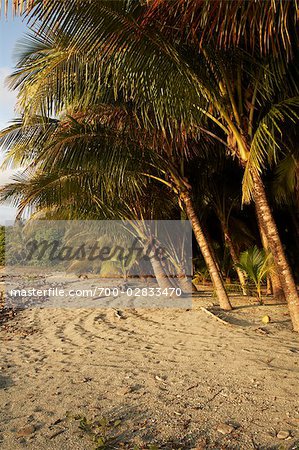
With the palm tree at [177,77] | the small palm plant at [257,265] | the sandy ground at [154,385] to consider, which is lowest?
the sandy ground at [154,385]

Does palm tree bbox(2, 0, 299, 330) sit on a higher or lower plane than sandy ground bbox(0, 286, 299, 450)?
higher

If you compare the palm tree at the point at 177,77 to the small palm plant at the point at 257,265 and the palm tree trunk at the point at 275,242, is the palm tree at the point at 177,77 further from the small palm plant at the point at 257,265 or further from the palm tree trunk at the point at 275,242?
the small palm plant at the point at 257,265

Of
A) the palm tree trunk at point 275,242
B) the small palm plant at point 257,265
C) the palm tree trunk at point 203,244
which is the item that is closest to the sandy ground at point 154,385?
the palm tree trunk at point 275,242

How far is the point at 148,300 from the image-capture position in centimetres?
1070

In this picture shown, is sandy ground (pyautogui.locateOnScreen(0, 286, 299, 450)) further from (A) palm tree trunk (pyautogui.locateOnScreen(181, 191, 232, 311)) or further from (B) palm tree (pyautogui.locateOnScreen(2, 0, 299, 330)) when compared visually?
(B) palm tree (pyautogui.locateOnScreen(2, 0, 299, 330))

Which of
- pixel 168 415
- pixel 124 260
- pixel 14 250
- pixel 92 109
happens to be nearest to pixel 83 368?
pixel 168 415

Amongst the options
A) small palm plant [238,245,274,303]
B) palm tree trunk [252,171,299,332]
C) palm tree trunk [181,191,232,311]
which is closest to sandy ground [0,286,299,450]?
palm tree trunk [252,171,299,332]

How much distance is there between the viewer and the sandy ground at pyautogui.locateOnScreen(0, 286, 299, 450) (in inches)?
124

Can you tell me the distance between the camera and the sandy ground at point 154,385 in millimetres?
3141

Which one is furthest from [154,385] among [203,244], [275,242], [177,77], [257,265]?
[257,265]

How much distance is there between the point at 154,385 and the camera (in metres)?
4.26

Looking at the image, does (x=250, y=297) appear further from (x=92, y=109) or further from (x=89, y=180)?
(x=92, y=109)

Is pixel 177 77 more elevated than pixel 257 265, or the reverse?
pixel 177 77

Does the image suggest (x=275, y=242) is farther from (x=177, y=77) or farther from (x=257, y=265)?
(x=257, y=265)
